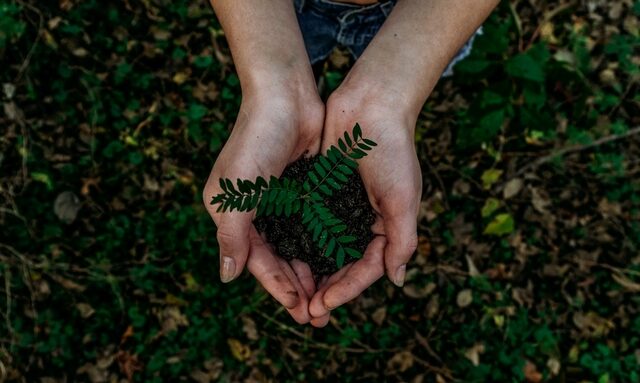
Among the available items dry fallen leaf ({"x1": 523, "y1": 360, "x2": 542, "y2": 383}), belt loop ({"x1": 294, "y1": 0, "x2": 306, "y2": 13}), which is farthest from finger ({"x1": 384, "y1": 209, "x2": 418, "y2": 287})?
dry fallen leaf ({"x1": 523, "y1": 360, "x2": 542, "y2": 383})

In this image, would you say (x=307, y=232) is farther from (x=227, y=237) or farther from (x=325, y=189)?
(x=325, y=189)

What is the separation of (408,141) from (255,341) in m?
2.08

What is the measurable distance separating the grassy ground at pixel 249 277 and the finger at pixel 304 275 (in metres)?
1.26

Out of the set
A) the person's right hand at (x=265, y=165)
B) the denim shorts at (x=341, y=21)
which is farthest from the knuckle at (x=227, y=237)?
the denim shorts at (x=341, y=21)

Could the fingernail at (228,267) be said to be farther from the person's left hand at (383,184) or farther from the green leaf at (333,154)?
the green leaf at (333,154)

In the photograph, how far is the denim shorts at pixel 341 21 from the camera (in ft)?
9.95

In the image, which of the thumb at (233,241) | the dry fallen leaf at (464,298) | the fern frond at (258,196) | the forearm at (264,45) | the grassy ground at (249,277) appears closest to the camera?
the fern frond at (258,196)

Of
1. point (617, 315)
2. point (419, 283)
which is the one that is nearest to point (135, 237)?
point (419, 283)

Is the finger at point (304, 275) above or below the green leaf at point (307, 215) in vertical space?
below

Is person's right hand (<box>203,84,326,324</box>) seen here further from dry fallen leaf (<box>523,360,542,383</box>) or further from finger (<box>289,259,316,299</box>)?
dry fallen leaf (<box>523,360,542,383</box>)

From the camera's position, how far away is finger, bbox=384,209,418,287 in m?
2.65

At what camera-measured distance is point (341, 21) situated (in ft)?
10.3

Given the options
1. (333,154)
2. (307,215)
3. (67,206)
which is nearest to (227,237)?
(307,215)

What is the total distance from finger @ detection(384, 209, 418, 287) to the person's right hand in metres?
0.44
